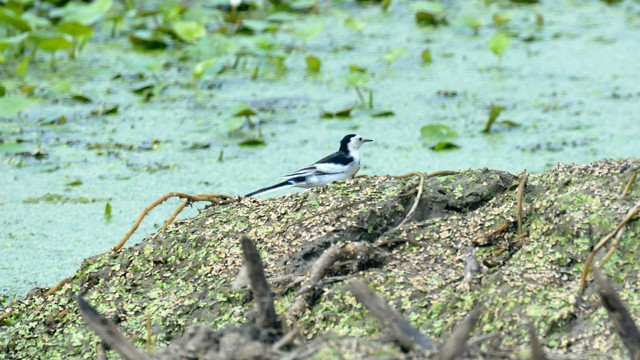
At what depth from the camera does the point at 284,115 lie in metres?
4.84

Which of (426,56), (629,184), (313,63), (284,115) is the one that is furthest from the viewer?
(426,56)

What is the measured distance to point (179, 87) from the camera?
5.35m

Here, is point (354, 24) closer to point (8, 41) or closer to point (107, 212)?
point (8, 41)

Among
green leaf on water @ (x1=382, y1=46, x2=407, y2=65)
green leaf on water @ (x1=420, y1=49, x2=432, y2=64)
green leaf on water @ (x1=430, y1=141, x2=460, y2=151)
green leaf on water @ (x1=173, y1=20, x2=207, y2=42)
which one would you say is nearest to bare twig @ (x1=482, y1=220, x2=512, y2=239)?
green leaf on water @ (x1=430, y1=141, x2=460, y2=151)

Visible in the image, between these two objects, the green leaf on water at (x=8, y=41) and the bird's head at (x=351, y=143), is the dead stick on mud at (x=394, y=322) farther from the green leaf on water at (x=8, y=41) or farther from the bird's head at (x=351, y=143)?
the green leaf on water at (x=8, y=41)

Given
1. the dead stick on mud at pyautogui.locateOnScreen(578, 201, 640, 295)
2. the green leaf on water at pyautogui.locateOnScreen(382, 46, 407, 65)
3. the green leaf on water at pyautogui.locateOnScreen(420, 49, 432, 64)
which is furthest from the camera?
the green leaf on water at pyautogui.locateOnScreen(420, 49, 432, 64)

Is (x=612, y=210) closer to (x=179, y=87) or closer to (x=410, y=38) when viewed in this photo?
(x=179, y=87)

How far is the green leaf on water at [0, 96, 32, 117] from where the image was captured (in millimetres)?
4402

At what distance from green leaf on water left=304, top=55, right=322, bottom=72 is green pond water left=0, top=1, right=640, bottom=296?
2.2 inches

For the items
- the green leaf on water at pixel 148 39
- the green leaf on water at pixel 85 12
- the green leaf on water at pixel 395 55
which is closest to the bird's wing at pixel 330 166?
the green leaf on water at pixel 395 55

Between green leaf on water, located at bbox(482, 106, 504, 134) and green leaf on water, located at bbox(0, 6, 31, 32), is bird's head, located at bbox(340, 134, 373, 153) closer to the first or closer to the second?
green leaf on water, located at bbox(482, 106, 504, 134)

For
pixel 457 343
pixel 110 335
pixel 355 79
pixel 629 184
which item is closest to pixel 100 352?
pixel 110 335

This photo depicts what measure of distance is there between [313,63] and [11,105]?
6.00 ft

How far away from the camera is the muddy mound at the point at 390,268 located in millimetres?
1911
